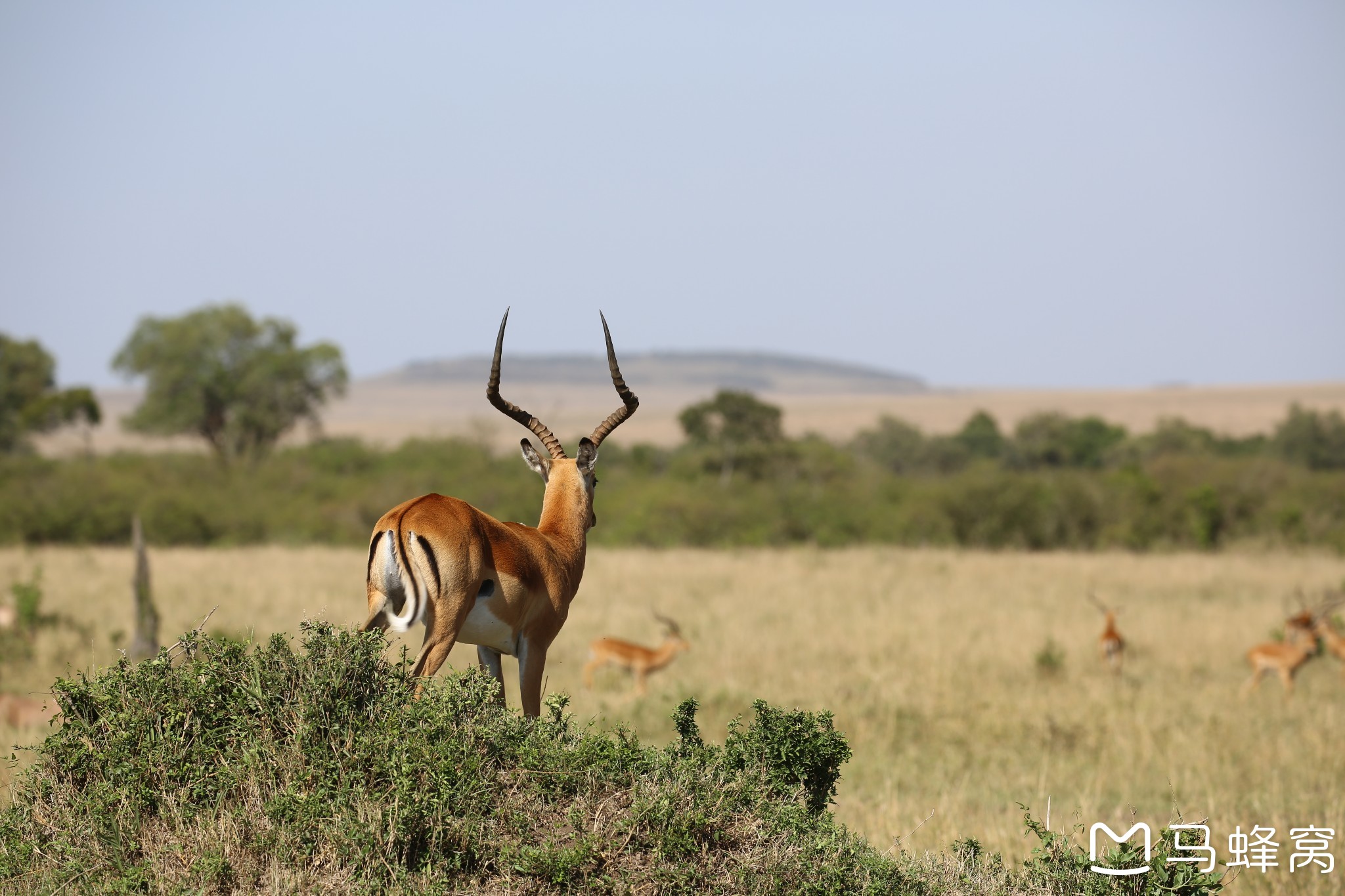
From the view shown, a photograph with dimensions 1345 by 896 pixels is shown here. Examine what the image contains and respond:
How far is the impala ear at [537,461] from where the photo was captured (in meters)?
6.84

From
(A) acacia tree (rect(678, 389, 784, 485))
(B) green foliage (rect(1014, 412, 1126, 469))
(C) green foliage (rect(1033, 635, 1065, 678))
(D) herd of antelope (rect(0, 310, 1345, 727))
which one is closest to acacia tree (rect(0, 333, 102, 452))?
(A) acacia tree (rect(678, 389, 784, 485))

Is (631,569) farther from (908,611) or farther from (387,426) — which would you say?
(387,426)

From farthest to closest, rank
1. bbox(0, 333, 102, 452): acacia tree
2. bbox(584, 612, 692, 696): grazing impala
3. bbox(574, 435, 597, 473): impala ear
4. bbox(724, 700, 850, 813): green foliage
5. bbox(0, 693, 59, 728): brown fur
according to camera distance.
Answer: bbox(0, 333, 102, 452): acacia tree
bbox(584, 612, 692, 696): grazing impala
bbox(0, 693, 59, 728): brown fur
bbox(574, 435, 597, 473): impala ear
bbox(724, 700, 850, 813): green foliage

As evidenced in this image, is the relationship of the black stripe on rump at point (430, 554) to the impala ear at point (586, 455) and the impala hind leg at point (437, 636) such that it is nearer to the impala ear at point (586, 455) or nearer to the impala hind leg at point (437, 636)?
the impala hind leg at point (437, 636)

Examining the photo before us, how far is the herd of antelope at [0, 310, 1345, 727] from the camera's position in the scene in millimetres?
5309

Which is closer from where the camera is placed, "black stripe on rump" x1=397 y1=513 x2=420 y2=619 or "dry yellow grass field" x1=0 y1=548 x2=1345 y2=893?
"black stripe on rump" x1=397 y1=513 x2=420 y2=619

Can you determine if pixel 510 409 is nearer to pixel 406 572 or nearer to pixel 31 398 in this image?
pixel 406 572

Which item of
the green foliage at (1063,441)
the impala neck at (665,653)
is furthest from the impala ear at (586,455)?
the green foliage at (1063,441)

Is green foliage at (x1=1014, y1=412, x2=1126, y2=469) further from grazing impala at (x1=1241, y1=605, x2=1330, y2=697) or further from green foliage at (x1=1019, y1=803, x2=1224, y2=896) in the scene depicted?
green foliage at (x1=1019, y1=803, x2=1224, y2=896)

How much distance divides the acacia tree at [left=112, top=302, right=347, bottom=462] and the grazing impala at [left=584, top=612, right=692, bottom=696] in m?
50.3

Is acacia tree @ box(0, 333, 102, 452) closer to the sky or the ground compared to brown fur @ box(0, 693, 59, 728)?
closer to the sky

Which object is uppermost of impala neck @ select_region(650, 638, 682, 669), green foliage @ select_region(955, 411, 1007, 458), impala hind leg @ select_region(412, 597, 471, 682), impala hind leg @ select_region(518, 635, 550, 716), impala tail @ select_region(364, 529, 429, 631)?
impala tail @ select_region(364, 529, 429, 631)

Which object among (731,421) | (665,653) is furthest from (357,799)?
(731,421)

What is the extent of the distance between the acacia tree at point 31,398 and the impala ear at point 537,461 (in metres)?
60.4
